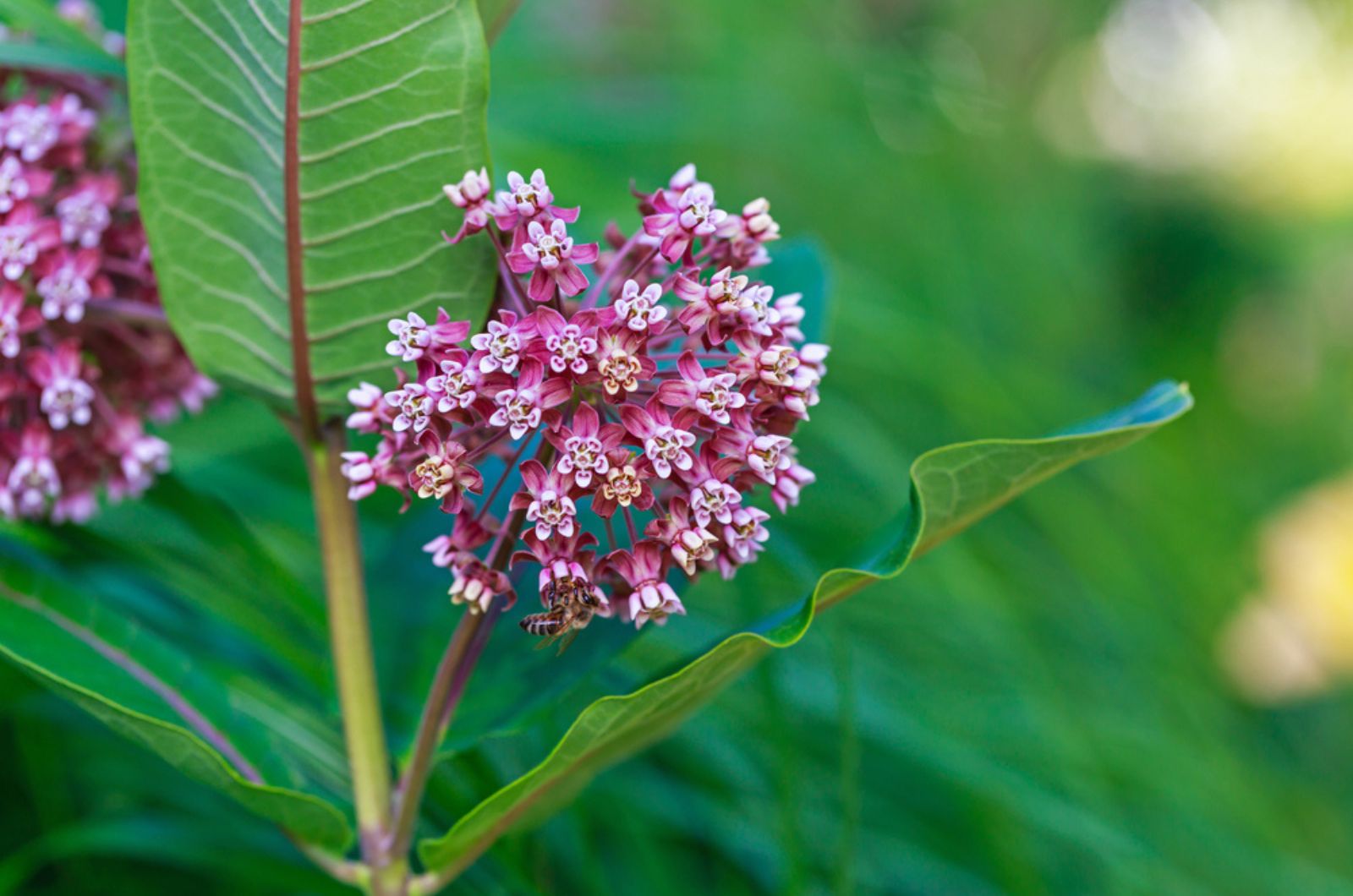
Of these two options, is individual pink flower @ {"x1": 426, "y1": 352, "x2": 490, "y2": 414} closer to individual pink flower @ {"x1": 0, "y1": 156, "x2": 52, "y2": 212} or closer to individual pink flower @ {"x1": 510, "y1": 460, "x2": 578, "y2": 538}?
individual pink flower @ {"x1": 510, "y1": 460, "x2": 578, "y2": 538}

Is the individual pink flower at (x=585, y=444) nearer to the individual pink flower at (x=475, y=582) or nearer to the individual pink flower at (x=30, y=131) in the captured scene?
the individual pink flower at (x=475, y=582)

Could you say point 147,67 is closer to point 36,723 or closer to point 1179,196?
point 36,723

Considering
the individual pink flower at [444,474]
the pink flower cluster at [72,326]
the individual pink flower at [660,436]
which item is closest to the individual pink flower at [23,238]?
the pink flower cluster at [72,326]

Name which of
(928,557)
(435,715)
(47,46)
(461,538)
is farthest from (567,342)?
(928,557)

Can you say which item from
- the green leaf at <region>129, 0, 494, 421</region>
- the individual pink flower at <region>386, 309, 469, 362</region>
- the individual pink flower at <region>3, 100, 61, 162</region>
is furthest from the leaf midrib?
the individual pink flower at <region>3, 100, 61, 162</region>

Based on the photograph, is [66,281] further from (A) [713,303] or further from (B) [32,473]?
(A) [713,303]

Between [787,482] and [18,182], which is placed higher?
[18,182]
